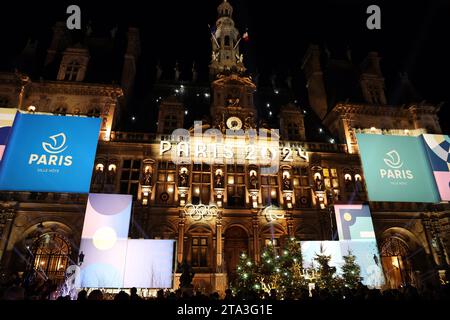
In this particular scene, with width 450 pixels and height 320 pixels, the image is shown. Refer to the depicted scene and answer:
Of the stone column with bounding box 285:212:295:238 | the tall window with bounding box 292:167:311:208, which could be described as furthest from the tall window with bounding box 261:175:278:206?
the tall window with bounding box 292:167:311:208

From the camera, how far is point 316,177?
25.4m

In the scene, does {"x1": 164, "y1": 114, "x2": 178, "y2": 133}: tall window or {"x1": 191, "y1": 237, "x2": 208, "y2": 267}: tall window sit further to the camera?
{"x1": 164, "y1": 114, "x2": 178, "y2": 133}: tall window

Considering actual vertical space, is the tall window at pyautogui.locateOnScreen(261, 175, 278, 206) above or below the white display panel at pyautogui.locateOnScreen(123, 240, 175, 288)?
above

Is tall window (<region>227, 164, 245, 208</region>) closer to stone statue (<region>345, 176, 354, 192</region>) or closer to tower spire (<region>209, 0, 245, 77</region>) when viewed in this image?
stone statue (<region>345, 176, 354, 192</region>)

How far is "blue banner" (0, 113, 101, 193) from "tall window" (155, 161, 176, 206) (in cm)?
514

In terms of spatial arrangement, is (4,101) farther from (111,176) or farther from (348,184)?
(348,184)

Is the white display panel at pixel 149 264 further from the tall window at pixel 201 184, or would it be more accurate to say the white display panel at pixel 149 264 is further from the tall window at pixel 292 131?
the tall window at pixel 292 131

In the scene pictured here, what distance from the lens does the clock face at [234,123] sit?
26281 millimetres

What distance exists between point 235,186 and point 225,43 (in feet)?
66.9

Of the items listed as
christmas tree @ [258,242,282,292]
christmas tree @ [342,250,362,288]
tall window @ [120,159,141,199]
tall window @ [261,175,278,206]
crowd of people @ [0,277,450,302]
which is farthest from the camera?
tall window @ [261,175,278,206]


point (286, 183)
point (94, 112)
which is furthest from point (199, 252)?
point (94, 112)

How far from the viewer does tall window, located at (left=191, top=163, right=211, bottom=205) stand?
24.3 m

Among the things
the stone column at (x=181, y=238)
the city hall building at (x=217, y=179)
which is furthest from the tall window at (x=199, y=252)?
the stone column at (x=181, y=238)
